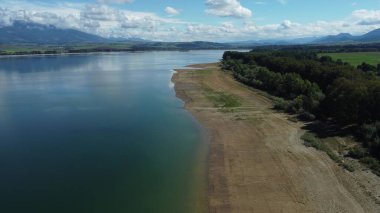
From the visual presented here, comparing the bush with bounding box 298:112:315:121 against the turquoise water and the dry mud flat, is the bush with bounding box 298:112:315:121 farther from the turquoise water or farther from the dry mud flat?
the turquoise water

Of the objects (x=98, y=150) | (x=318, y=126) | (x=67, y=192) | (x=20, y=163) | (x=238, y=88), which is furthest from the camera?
(x=238, y=88)

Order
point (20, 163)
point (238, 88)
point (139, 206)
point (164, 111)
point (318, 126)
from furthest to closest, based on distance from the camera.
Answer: point (238, 88)
point (164, 111)
point (318, 126)
point (20, 163)
point (139, 206)

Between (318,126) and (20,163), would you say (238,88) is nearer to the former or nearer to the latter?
(318,126)

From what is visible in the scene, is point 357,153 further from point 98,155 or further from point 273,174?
point 98,155

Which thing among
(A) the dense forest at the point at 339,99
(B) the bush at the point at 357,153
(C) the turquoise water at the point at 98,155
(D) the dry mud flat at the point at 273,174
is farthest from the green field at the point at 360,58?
(B) the bush at the point at 357,153

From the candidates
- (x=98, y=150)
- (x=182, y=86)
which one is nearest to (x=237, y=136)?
(x=98, y=150)

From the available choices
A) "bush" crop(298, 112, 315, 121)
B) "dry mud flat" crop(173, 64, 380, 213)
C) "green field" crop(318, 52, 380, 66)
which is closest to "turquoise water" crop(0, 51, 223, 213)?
"dry mud flat" crop(173, 64, 380, 213)
